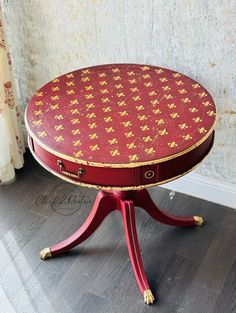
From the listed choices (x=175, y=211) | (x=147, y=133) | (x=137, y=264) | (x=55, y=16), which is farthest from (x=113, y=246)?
(x=55, y=16)

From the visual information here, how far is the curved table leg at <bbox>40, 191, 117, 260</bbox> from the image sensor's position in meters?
1.62

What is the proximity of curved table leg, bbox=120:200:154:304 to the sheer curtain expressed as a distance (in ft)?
2.40

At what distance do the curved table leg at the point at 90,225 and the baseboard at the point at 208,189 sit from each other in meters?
0.47

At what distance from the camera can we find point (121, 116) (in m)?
1.37

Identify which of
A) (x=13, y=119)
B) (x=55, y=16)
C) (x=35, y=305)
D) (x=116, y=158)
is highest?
(x=55, y=16)

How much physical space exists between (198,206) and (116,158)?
0.88 m

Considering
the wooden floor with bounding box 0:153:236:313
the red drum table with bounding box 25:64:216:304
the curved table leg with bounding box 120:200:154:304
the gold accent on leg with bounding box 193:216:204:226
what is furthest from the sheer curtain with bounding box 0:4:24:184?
the gold accent on leg with bounding box 193:216:204:226

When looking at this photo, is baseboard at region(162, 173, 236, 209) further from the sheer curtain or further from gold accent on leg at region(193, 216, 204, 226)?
the sheer curtain

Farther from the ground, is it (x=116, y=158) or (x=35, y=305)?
(x=116, y=158)

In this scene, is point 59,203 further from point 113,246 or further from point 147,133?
point 147,133

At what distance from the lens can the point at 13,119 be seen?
2033 mm

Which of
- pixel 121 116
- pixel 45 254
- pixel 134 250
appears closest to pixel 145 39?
pixel 121 116

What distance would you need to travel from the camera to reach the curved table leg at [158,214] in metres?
1.67

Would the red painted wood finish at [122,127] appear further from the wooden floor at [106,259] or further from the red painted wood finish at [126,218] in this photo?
the wooden floor at [106,259]
